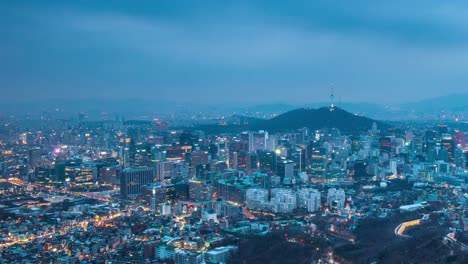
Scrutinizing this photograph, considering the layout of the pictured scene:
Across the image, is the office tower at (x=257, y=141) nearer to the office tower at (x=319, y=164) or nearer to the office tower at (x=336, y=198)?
the office tower at (x=319, y=164)

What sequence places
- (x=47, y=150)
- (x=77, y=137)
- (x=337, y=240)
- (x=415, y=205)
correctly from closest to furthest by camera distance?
(x=337, y=240)
(x=415, y=205)
(x=47, y=150)
(x=77, y=137)

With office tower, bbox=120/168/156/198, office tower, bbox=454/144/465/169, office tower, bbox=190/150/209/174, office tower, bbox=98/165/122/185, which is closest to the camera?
office tower, bbox=120/168/156/198

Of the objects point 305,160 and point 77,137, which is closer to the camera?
point 305,160

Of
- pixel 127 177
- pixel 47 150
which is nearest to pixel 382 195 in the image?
pixel 127 177

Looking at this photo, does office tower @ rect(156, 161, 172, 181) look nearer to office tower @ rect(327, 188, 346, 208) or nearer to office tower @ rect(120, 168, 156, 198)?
office tower @ rect(120, 168, 156, 198)

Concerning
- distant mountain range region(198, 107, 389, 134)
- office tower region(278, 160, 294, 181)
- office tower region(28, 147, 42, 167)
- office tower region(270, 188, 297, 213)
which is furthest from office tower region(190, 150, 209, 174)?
distant mountain range region(198, 107, 389, 134)

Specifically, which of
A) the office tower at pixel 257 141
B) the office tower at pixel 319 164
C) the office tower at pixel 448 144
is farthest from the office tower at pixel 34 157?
the office tower at pixel 448 144

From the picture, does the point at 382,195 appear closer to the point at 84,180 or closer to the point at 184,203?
the point at 184,203
